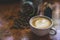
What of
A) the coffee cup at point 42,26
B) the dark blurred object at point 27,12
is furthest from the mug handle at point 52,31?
the dark blurred object at point 27,12

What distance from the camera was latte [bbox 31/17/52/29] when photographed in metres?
0.84

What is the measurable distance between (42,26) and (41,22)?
0.13 feet

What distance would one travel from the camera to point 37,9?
98 cm

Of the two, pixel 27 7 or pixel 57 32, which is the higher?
pixel 27 7

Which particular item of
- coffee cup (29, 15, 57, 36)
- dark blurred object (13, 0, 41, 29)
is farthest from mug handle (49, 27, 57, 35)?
dark blurred object (13, 0, 41, 29)

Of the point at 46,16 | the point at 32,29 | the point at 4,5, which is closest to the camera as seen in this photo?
the point at 32,29

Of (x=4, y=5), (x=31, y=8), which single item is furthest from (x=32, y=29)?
(x=4, y=5)

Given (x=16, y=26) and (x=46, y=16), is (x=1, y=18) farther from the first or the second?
A: (x=46, y=16)

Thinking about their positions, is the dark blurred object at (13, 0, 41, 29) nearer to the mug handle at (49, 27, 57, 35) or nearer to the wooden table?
the wooden table

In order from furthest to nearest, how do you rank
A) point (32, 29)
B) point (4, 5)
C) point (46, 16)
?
point (4, 5), point (46, 16), point (32, 29)

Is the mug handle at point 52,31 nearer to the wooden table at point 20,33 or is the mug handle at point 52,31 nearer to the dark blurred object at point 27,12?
the wooden table at point 20,33

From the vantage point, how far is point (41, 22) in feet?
2.88

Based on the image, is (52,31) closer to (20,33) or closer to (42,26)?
(42,26)

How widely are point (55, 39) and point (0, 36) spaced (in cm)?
31
